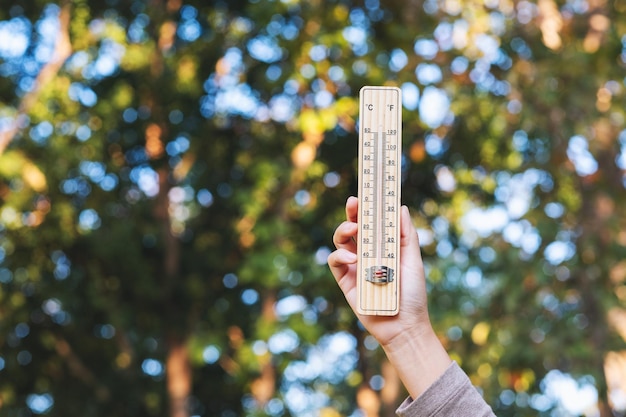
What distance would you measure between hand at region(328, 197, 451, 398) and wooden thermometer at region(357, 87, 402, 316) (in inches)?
1.2

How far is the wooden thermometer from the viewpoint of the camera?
1760 mm

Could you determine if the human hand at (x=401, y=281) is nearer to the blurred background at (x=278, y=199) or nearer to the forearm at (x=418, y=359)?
the forearm at (x=418, y=359)

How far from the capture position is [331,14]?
6801mm

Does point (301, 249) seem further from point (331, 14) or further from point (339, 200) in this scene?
point (331, 14)

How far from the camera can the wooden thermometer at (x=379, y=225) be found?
1.76m

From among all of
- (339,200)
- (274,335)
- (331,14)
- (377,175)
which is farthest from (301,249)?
(377,175)

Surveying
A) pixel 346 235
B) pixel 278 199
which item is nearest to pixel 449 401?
pixel 346 235

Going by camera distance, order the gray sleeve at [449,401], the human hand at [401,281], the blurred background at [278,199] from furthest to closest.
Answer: the blurred background at [278,199] < the human hand at [401,281] < the gray sleeve at [449,401]

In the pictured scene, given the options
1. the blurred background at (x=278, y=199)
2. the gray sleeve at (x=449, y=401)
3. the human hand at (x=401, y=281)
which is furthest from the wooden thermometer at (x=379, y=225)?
the blurred background at (x=278, y=199)

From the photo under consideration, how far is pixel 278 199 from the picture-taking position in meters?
7.21

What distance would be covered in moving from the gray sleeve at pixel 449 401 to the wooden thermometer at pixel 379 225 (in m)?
0.15

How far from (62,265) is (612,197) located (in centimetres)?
470

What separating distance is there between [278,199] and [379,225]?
5463 millimetres

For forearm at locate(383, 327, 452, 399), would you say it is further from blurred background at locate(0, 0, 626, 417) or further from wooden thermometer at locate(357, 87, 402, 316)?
blurred background at locate(0, 0, 626, 417)
